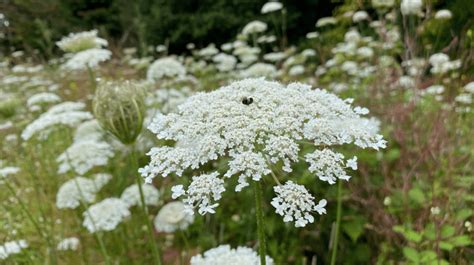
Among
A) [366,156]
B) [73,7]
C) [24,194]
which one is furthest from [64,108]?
[73,7]

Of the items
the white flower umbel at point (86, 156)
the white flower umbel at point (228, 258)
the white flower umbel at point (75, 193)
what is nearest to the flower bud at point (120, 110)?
the white flower umbel at point (228, 258)

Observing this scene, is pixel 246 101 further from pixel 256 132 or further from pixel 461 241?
pixel 461 241

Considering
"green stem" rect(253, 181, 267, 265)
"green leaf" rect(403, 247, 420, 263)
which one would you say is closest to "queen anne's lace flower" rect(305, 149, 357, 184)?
"green stem" rect(253, 181, 267, 265)

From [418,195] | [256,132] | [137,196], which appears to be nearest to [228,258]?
[256,132]

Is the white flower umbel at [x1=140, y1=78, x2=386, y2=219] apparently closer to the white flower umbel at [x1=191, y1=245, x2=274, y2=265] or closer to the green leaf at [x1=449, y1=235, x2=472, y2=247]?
the white flower umbel at [x1=191, y1=245, x2=274, y2=265]

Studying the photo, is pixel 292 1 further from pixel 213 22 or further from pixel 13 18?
pixel 13 18

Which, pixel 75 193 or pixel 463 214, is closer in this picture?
pixel 463 214

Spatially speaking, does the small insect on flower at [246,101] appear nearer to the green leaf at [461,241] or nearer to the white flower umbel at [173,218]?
the green leaf at [461,241]
